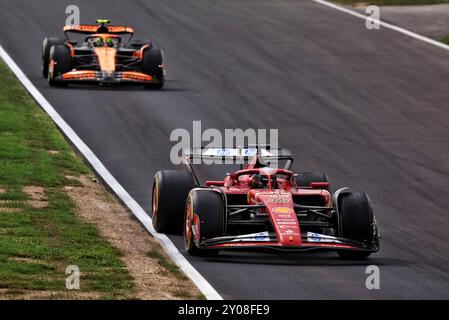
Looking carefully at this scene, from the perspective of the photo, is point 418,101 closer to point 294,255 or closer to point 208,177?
point 208,177

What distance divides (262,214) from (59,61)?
1697cm

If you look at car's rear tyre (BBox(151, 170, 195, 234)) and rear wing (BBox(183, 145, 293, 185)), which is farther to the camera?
rear wing (BBox(183, 145, 293, 185))

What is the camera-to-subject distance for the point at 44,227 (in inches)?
773

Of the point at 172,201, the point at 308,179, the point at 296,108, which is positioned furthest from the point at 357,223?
the point at 296,108

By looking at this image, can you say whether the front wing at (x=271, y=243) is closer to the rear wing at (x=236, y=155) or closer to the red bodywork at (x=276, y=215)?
the red bodywork at (x=276, y=215)

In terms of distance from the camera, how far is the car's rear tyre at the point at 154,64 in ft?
116

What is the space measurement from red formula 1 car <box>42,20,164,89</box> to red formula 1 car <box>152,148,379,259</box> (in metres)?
14.8

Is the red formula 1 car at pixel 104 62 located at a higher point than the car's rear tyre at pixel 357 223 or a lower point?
higher

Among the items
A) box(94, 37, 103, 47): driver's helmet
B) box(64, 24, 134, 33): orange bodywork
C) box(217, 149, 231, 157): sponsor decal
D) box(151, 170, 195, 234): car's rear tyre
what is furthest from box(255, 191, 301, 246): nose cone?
box(64, 24, 134, 33): orange bodywork

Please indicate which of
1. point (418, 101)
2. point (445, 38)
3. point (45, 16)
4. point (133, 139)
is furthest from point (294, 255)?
point (45, 16)

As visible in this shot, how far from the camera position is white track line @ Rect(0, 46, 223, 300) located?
1684 cm

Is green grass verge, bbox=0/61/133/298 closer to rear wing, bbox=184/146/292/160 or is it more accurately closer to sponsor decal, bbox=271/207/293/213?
rear wing, bbox=184/146/292/160

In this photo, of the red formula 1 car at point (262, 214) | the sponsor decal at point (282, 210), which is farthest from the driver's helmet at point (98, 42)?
the sponsor decal at point (282, 210)

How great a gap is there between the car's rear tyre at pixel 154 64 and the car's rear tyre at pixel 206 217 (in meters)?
16.8
